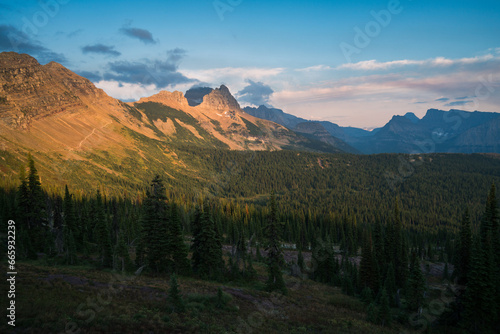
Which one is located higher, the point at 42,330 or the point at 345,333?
the point at 42,330

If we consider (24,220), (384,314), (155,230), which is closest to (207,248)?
(155,230)

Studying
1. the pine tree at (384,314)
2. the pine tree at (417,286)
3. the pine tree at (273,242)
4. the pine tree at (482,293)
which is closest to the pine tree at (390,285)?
the pine tree at (417,286)

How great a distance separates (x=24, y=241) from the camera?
4525cm

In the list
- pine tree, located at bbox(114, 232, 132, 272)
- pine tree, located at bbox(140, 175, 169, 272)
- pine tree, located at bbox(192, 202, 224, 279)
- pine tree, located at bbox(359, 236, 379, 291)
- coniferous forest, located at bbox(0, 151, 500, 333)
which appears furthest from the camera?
pine tree, located at bbox(359, 236, 379, 291)

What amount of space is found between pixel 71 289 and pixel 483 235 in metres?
59.0

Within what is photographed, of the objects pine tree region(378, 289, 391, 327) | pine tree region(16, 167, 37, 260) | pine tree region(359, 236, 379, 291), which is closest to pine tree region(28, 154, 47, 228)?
pine tree region(16, 167, 37, 260)

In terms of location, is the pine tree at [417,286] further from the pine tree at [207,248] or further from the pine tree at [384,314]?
the pine tree at [207,248]

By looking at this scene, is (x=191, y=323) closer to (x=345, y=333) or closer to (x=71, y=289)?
(x=71, y=289)

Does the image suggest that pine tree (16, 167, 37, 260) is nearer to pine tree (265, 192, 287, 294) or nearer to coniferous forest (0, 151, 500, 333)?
Answer: coniferous forest (0, 151, 500, 333)

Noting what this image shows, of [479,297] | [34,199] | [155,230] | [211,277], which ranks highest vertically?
[34,199]

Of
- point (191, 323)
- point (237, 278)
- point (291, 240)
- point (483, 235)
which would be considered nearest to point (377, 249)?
point (483, 235)

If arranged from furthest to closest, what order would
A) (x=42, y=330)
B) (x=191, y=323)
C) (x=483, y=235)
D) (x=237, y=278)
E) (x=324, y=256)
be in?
(x=324, y=256) < (x=237, y=278) < (x=483, y=235) < (x=191, y=323) < (x=42, y=330)

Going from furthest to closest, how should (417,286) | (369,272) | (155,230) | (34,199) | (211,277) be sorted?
(369,272)
(34,199)
(417,286)
(211,277)
(155,230)

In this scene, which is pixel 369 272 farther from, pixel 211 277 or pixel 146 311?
pixel 146 311
